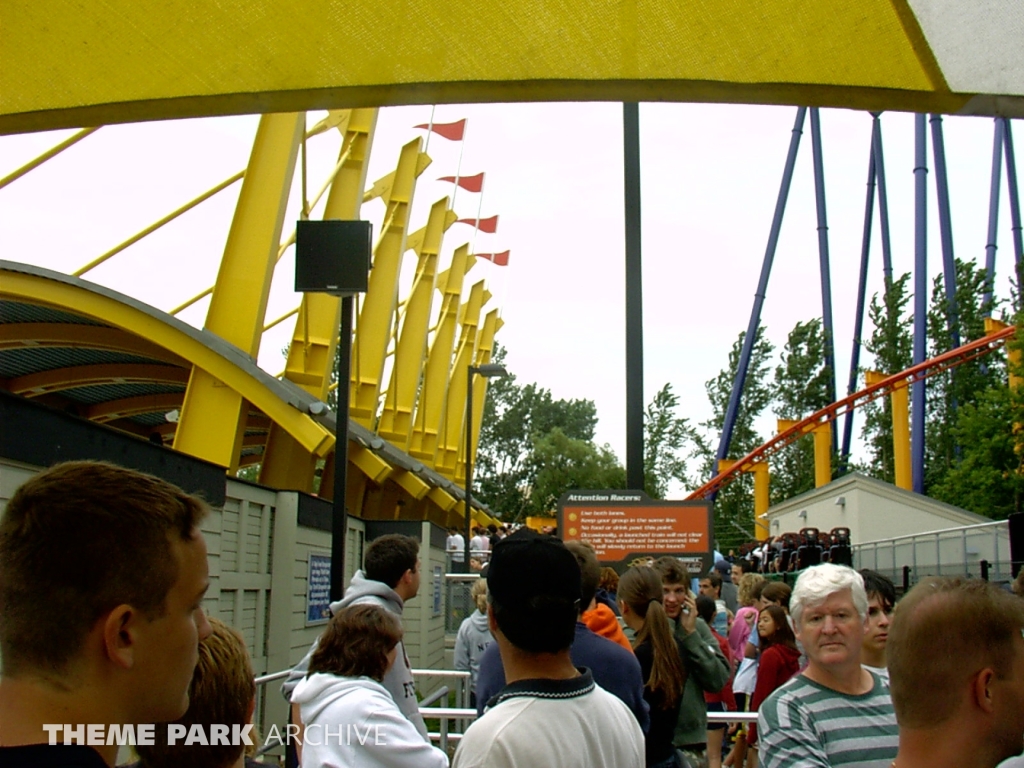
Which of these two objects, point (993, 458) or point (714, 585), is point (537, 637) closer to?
point (714, 585)

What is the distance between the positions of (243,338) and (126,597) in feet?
56.3

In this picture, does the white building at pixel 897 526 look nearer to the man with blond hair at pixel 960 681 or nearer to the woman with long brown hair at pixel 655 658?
the woman with long brown hair at pixel 655 658

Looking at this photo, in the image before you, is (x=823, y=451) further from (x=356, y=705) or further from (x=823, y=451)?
(x=356, y=705)

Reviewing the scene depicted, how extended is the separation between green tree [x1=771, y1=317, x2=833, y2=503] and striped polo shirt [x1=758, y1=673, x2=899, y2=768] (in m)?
60.5

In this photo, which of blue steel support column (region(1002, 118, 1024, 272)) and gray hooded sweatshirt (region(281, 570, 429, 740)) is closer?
gray hooded sweatshirt (region(281, 570, 429, 740))

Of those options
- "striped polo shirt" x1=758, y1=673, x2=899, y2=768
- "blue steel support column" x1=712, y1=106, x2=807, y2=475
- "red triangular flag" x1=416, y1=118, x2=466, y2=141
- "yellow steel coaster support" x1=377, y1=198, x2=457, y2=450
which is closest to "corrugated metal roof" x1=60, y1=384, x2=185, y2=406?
"yellow steel coaster support" x1=377, y1=198, x2=457, y2=450

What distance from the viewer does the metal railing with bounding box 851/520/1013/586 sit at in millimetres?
16078

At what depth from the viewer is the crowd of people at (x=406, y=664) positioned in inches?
64.7

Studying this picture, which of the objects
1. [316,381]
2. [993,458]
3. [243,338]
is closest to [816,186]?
[993,458]

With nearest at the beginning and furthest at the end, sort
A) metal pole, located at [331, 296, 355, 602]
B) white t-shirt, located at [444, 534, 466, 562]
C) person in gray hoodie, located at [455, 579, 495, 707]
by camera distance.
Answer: metal pole, located at [331, 296, 355, 602] < person in gray hoodie, located at [455, 579, 495, 707] < white t-shirt, located at [444, 534, 466, 562]

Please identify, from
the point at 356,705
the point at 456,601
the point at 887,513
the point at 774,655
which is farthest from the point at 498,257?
the point at 356,705

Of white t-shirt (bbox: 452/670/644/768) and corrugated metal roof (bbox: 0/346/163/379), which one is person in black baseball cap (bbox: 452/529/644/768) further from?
corrugated metal roof (bbox: 0/346/163/379)

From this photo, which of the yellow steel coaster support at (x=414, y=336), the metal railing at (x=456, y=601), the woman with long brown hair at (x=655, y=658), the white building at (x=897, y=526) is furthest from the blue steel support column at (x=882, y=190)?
the woman with long brown hair at (x=655, y=658)

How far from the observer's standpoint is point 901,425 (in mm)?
41344
